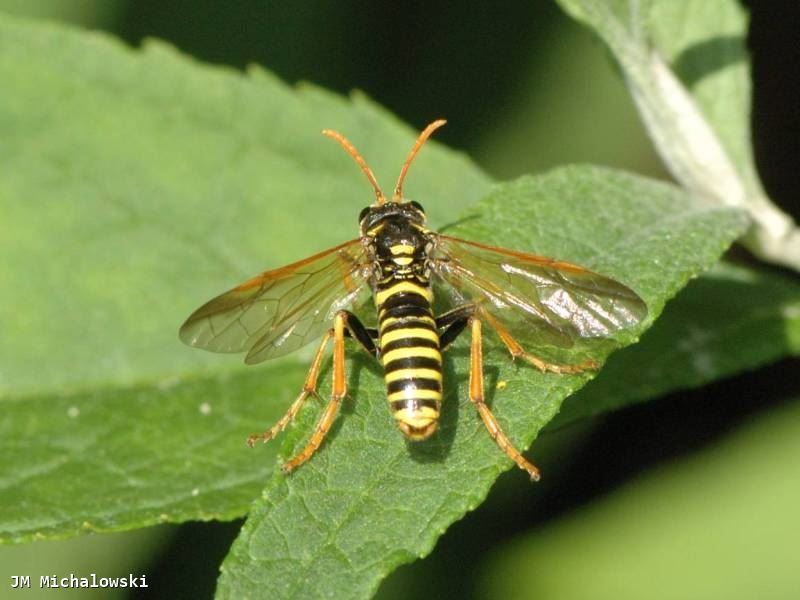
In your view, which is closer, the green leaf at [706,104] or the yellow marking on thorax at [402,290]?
the yellow marking on thorax at [402,290]

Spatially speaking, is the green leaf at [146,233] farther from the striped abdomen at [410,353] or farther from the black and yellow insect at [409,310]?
the striped abdomen at [410,353]

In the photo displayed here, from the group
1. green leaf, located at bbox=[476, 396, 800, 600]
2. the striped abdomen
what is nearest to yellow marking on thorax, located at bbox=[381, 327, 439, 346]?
the striped abdomen

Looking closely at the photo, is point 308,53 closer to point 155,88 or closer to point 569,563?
point 155,88

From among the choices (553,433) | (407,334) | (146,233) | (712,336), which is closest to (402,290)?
(407,334)

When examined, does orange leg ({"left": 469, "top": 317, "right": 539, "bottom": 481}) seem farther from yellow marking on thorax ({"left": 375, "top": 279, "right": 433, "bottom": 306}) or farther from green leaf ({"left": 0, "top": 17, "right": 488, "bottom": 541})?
green leaf ({"left": 0, "top": 17, "right": 488, "bottom": 541})

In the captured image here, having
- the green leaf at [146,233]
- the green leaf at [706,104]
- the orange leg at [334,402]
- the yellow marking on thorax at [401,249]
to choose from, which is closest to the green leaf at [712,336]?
the green leaf at [706,104]

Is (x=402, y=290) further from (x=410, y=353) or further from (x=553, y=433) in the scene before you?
(x=553, y=433)
